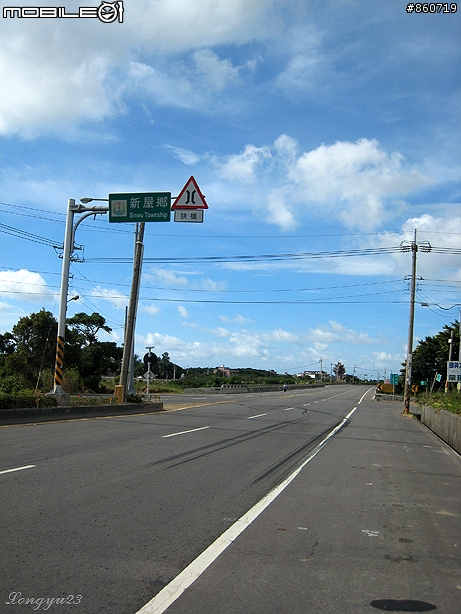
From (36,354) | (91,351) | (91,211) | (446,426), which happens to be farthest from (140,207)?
(91,351)

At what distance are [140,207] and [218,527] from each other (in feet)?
51.2

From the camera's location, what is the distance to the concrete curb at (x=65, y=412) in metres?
18.3

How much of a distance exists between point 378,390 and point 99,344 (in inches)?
1431

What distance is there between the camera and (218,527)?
7.03m

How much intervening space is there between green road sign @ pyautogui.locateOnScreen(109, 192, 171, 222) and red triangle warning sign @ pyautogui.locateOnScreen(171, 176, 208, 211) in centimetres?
200

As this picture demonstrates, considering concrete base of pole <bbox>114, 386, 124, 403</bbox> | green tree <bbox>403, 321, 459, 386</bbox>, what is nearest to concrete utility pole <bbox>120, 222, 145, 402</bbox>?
concrete base of pole <bbox>114, 386, 124, 403</bbox>

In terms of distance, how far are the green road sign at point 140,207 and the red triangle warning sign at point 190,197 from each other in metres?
2.00

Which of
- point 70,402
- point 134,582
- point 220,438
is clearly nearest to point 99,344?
point 70,402

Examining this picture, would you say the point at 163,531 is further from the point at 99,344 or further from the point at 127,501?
the point at 99,344

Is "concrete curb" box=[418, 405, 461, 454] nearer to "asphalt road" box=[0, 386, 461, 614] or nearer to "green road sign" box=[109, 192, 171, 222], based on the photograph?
"asphalt road" box=[0, 386, 461, 614]

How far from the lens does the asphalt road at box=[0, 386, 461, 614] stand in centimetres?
497

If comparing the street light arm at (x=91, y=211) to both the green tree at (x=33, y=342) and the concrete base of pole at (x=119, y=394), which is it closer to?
the concrete base of pole at (x=119, y=394)

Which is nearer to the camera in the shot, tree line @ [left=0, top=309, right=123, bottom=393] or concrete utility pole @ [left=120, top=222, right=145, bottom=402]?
concrete utility pole @ [left=120, top=222, right=145, bottom=402]

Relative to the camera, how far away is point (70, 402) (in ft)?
75.3
